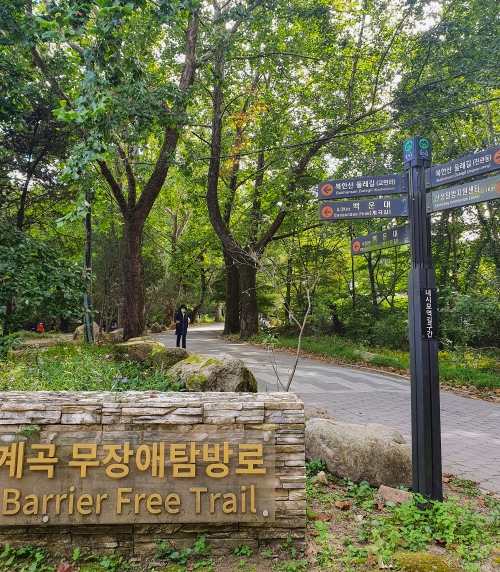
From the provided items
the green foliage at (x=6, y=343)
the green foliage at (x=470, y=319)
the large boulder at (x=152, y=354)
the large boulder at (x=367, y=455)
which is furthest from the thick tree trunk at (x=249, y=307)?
the large boulder at (x=367, y=455)

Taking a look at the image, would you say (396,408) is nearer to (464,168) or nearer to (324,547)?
(324,547)

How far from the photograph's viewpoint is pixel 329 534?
3447 millimetres

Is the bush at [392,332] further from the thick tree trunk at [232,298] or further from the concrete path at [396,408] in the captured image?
the thick tree trunk at [232,298]

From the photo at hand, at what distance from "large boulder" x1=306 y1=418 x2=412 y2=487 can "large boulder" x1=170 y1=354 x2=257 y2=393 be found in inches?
57.9

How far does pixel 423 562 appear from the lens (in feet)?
9.78

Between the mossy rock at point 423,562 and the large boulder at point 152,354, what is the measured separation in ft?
13.9

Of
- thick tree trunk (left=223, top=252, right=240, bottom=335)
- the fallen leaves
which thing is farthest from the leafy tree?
thick tree trunk (left=223, top=252, right=240, bottom=335)

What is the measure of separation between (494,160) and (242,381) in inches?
150

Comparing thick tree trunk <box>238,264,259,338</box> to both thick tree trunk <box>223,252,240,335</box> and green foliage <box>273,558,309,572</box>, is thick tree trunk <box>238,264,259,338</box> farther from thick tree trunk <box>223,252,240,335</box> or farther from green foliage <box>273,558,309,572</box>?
green foliage <box>273,558,309,572</box>

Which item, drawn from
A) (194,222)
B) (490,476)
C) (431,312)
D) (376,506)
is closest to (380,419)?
(490,476)

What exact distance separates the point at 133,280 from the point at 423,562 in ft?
31.9

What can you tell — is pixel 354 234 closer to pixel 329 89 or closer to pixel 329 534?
pixel 329 89

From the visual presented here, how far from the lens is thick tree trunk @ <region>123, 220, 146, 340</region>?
11391 millimetres

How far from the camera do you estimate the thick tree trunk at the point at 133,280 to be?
1139cm
